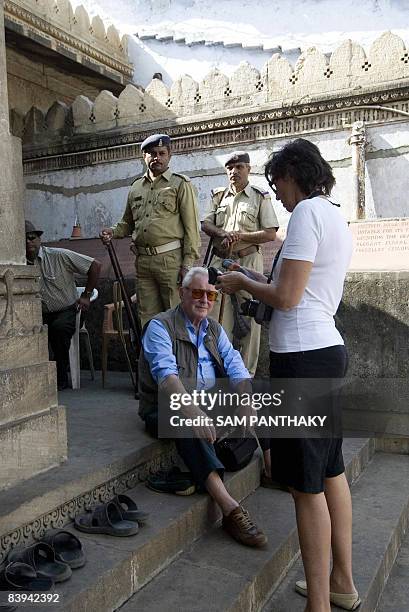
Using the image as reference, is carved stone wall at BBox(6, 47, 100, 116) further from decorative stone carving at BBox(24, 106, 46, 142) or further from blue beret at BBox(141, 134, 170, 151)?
blue beret at BBox(141, 134, 170, 151)

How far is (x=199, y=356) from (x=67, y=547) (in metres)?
1.33

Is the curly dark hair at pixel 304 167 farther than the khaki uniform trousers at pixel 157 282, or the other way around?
the khaki uniform trousers at pixel 157 282

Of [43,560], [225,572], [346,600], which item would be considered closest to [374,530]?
[346,600]

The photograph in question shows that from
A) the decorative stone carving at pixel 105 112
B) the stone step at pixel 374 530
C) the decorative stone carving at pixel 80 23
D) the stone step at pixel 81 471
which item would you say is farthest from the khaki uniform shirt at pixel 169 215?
the decorative stone carving at pixel 80 23

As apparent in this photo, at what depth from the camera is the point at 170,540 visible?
102 inches

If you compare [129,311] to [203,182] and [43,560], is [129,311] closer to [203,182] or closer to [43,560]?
[43,560]

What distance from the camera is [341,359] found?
225 cm

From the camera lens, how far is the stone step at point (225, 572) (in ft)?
7.45

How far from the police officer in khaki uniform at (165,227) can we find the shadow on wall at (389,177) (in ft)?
11.1

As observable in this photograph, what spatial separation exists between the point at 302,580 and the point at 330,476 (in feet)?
2.52

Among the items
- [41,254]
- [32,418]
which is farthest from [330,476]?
[41,254]

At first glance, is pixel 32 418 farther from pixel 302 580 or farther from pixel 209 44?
pixel 209 44

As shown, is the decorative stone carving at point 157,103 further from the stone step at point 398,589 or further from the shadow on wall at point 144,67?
the stone step at point 398,589

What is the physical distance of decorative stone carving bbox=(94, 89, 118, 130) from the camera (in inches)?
321
